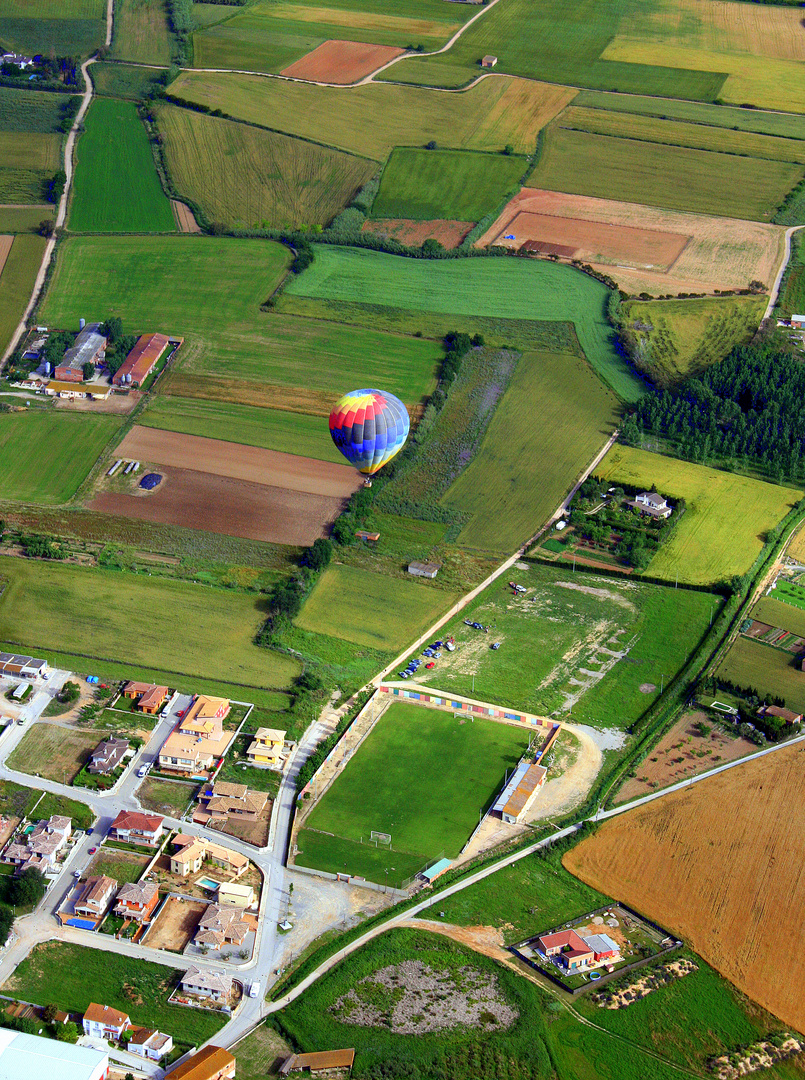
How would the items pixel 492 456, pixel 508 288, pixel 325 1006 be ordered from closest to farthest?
pixel 325 1006 < pixel 492 456 < pixel 508 288

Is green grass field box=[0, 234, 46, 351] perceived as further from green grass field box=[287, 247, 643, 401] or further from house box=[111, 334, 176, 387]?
green grass field box=[287, 247, 643, 401]

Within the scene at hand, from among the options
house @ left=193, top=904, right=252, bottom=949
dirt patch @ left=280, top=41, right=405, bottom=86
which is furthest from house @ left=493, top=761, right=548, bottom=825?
dirt patch @ left=280, top=41, right=405, bottom=86

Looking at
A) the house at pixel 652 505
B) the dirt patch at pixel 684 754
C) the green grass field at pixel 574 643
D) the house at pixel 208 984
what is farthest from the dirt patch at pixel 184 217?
the house at pixel 208 984

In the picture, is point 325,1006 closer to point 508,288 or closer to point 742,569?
point 742,569

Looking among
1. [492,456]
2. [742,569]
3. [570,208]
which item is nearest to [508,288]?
[570,208]

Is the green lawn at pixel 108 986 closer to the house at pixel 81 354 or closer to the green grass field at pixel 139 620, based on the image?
the green grass field at pixel 139 620

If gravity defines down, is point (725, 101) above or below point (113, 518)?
above

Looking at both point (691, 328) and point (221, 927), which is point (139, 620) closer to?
point (221, 927)

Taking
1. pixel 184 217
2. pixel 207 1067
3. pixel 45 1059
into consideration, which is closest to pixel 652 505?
pixel 207 1067
